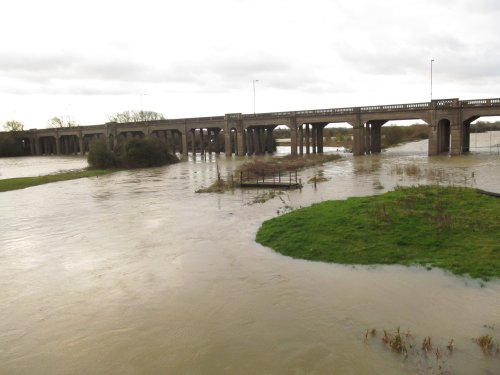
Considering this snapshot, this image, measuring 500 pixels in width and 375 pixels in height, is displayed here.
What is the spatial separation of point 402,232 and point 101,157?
5028 centimetres

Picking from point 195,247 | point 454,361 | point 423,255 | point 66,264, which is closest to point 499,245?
point 423,255

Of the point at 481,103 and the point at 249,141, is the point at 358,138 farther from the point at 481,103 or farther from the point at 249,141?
the point at 249,141

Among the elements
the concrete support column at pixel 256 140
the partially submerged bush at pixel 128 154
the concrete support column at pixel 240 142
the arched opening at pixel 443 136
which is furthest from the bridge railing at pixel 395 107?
the partially submerged bush at pixel 128 154

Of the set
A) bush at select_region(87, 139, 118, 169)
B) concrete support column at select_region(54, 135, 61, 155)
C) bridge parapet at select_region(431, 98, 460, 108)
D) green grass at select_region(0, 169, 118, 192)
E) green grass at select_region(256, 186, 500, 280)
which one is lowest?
green grass at select_region(256, 186, 500, 280)

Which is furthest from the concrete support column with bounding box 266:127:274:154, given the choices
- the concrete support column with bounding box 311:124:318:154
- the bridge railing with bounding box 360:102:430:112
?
the bridge railing with bounding box 360:102:430:112

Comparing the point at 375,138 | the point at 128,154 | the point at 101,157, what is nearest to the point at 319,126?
the point at 375,138

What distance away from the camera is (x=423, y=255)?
551 inches

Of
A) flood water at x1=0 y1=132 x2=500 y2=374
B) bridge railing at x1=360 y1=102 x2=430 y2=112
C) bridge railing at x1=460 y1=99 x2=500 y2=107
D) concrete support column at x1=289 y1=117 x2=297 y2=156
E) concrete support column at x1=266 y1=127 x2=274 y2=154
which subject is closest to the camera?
flood water at x1=0 y1=132 x2=500 y2=374

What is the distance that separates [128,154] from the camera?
59188 millimetres

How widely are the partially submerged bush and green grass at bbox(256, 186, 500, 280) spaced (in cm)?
4356

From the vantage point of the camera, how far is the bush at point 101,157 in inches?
2311

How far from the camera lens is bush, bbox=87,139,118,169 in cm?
5869

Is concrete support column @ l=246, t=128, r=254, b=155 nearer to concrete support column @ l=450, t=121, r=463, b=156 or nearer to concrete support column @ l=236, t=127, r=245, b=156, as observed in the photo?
concrete support column @ l=236, t=127, r=245, b=156

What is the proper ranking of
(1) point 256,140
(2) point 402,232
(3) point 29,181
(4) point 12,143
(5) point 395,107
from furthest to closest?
(4) point 12,143 → (1) point 256,140 → (5) point 395,107 → (3) point 29,181 → (2) point 402,232
